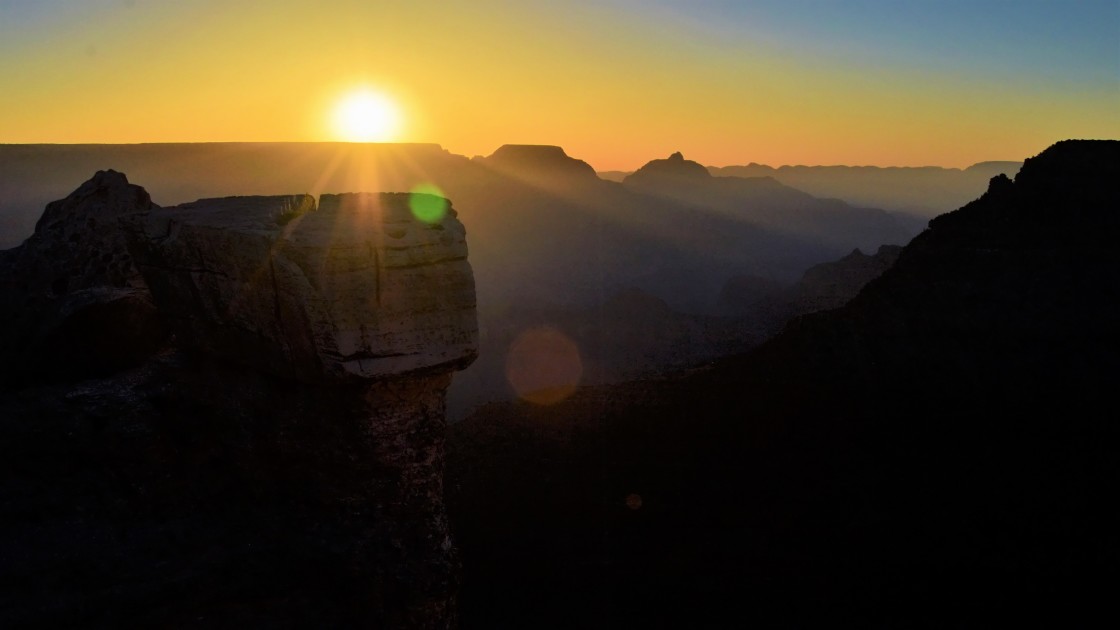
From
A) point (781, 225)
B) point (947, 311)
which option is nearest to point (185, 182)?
point (947, 311)

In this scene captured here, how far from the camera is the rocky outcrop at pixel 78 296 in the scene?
5973 millimetres

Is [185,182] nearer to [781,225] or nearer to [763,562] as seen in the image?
[763,562]

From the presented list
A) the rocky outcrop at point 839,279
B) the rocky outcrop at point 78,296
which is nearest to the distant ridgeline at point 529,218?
the rocky outcrop at point 839,279

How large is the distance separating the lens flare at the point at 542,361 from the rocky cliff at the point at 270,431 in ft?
77.5

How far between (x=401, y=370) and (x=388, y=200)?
4.51 feet

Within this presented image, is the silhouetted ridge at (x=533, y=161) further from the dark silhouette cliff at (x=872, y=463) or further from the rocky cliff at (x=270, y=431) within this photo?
the rocky cliff at (x=270, y=431)

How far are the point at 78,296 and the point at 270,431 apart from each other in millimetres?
2748

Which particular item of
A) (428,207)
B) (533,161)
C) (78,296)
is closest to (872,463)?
(428,207)

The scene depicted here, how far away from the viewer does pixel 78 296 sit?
6262 millimetres

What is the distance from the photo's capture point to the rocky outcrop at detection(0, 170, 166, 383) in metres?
5.97

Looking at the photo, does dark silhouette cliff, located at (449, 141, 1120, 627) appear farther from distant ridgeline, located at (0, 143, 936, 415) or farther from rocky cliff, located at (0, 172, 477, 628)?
distant ridgeline, located at (0, 143, 936, 415)

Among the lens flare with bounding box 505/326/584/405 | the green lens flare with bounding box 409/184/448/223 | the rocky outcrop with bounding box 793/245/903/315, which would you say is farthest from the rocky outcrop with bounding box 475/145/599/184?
the green lens flare with bounding box 409/184/448/223

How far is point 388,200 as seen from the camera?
5125 mm

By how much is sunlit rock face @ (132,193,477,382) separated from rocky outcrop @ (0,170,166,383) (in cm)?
115
